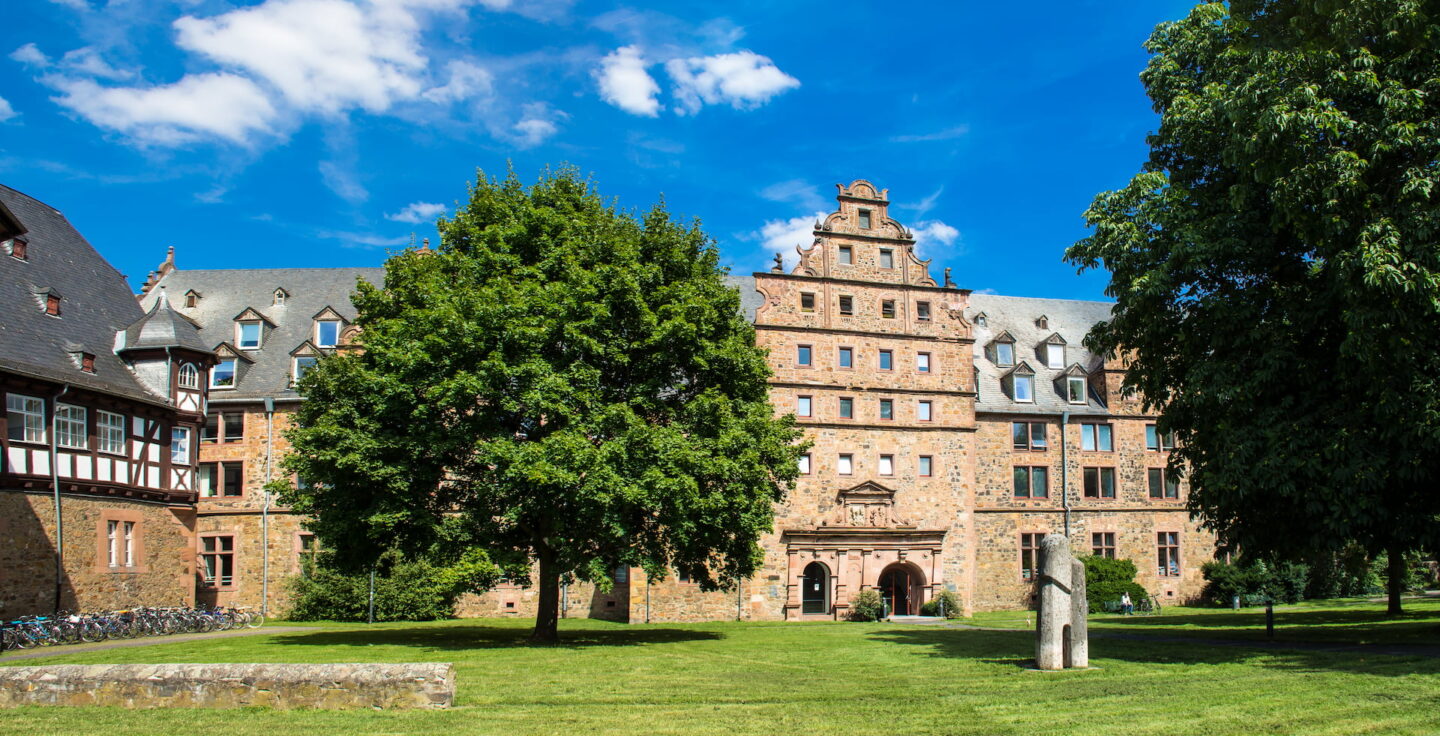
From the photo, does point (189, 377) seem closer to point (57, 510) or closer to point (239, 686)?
point (57, 510)

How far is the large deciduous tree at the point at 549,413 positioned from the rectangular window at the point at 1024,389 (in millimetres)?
19663

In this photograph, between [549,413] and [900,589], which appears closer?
[549,413]

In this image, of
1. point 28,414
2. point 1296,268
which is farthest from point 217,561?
point 1296,268

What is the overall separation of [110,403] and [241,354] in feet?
32.4

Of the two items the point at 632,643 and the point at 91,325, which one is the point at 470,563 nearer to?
the point at 632,643

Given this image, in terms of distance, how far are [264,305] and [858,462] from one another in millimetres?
25088

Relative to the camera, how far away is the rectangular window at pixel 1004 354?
149ft

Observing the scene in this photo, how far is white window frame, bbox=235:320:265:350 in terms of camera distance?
4209cm

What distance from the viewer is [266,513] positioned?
39000 millimetres

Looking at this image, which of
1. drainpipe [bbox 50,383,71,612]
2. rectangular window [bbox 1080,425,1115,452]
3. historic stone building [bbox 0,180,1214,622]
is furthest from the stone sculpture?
rectangular window [bbox 1080,425,1115,452]

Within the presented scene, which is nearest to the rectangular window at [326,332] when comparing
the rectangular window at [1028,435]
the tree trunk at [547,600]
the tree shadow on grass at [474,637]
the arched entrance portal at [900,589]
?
the tree shadow on grass at [474,637]

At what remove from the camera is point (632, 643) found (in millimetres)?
24703

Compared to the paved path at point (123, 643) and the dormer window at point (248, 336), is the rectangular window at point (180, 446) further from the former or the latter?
the dormer window at point (248, 336)

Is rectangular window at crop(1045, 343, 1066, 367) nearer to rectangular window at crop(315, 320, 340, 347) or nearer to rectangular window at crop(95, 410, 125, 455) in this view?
rectangular window at crop(315, 320, 340, 347)
